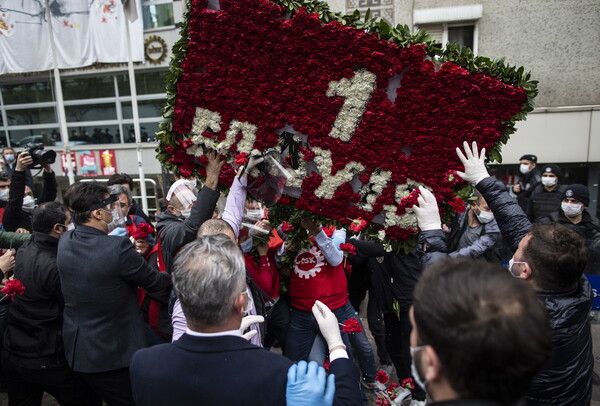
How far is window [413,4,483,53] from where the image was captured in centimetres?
A: 976

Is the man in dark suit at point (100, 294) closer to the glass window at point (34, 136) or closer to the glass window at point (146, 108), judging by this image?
the glass window at point (146, 108)

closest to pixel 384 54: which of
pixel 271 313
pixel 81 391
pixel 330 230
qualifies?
pixel 330 230

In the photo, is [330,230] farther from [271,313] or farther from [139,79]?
[139,79]

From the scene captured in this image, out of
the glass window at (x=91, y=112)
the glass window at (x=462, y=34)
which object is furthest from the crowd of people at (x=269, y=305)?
the glass window at (x=91, y=112)

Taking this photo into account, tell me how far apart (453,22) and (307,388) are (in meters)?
10.7

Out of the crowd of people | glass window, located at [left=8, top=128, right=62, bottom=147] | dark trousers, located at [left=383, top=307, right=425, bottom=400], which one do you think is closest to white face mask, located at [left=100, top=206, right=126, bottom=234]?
the crowd of people

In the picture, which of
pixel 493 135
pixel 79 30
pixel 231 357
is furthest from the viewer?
pixel 79 30

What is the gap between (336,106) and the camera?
2705mm

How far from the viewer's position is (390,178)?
9.14 ft

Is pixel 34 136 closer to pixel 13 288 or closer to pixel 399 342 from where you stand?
pixel 13 288

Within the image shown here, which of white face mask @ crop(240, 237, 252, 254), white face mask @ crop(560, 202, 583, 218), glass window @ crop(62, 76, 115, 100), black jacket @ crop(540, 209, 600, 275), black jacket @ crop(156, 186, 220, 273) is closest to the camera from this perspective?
black jacket @ crop(156, 186, 220, 273)

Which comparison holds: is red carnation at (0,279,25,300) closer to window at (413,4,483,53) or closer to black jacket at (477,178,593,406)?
black jacket at (477,178,593,406)

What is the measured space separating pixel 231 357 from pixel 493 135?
2.09m

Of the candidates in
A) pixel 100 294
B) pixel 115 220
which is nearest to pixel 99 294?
pixel 100 294
